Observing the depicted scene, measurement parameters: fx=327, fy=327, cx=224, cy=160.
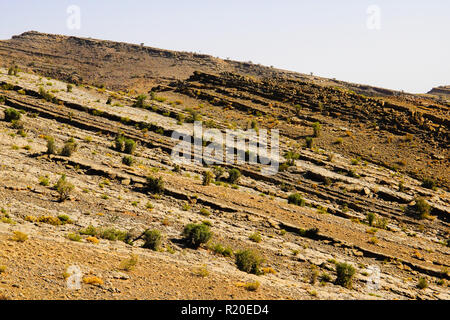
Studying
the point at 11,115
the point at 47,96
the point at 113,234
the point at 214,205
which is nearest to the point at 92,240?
the point at 113,234

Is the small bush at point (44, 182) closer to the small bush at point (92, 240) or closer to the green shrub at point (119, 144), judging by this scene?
the small bush at point (92, 240)

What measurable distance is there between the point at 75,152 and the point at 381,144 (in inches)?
1155

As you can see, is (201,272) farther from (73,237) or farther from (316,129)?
(316,129)

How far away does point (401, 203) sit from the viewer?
25.8 metres

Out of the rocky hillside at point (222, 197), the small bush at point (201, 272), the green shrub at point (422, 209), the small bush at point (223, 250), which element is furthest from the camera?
the green shrub at point (422, 209)

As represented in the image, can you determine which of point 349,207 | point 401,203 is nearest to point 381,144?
point 401,203

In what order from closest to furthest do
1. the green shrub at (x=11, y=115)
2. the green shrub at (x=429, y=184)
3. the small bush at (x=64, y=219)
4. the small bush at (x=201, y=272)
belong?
the small bush at (x=201, y=272) < the small bush at (x=64, y=219) < the green shrub at (x=11, y=115) < the green shrub at (x=429, y=184)

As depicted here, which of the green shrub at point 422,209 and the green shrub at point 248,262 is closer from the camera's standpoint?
the green shrub at point 248,262

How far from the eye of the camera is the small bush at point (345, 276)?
13.9 metres

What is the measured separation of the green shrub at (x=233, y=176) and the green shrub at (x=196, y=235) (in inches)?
408

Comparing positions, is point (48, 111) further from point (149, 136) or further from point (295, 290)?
point (295, 290)

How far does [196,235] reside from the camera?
1479 cm

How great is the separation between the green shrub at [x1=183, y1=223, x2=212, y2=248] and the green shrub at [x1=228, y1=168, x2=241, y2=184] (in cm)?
1036

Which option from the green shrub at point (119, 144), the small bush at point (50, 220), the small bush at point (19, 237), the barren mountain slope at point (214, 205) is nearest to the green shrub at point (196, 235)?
the barren mountain slope at point (214, 205)
